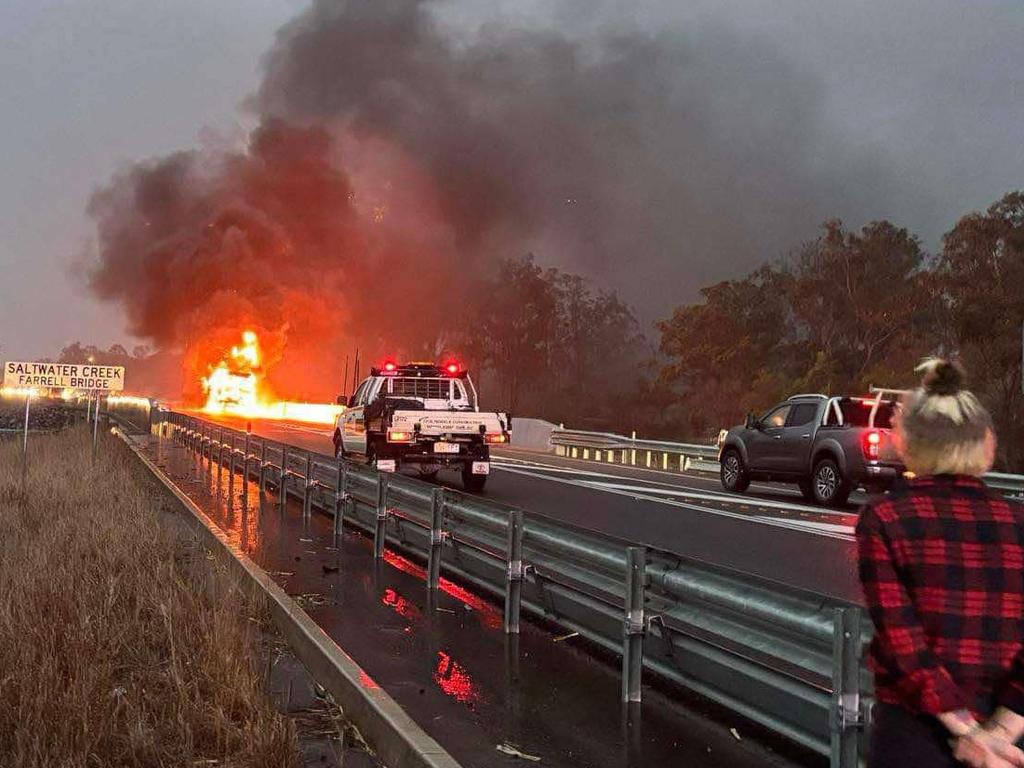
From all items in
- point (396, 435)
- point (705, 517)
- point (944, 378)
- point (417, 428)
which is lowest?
point (705, 517)

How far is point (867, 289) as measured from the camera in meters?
51.7

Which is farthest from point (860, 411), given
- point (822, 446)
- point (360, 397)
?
point (360, 397)

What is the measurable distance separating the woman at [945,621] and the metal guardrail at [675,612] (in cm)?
166

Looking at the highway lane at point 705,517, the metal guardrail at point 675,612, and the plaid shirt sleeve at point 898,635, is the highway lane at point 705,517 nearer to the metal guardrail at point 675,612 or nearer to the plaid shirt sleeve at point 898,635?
the metal guardrail at point 675,612

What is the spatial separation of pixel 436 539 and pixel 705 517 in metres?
6.54

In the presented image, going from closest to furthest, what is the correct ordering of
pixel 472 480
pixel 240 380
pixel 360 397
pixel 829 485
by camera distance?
1. pixel 829 485
2. pixel 472 480
3. pixel 360 397
4. pixel 240 380

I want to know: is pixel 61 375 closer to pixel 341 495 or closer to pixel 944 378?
pixel 341 495

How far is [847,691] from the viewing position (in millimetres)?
4008

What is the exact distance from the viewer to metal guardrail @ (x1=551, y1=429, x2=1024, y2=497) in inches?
1007

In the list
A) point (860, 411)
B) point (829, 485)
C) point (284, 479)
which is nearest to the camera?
point (284, 479)

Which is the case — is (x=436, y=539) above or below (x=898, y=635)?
below

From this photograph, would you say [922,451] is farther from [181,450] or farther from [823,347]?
[823,347]

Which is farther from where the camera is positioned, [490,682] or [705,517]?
[705,517]

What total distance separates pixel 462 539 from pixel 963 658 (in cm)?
617
